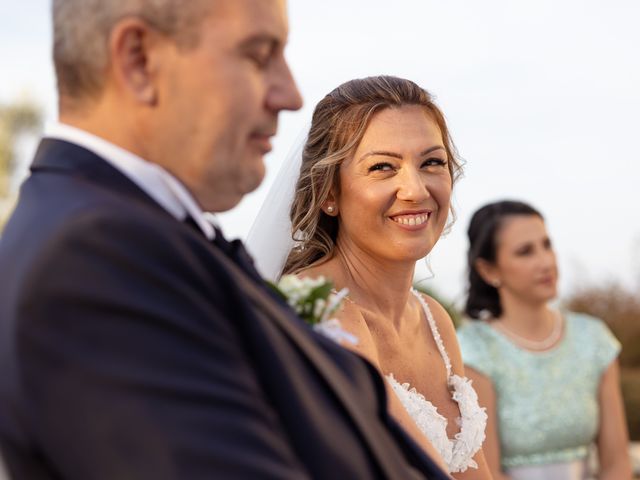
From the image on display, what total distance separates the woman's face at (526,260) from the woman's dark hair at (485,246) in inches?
1.7

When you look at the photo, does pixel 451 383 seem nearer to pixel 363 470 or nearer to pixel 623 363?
pixel 363 470

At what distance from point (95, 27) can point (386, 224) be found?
206 centimetres

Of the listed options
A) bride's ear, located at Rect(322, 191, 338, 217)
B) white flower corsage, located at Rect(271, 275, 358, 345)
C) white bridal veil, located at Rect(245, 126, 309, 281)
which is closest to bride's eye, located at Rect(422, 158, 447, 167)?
bride's ear, located at Rect(322, 191, 338, 217)

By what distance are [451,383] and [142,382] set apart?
262cm

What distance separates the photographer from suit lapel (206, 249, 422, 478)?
1829 mm

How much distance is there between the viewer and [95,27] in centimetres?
182

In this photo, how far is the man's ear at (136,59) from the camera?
181 cm

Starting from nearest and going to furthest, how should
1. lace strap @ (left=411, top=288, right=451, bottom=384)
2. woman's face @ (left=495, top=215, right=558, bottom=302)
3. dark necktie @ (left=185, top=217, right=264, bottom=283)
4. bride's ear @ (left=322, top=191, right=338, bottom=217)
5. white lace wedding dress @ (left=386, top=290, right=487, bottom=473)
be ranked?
dark necktie @ (left=185, top=217, right=264, bottom=283) → white lace wedding dress @ (left=386, top=290, right=487, bottom=473) → bride's ear @ (left=322, top=191, right=338, bottom=217) → lace strap @ (left=411, top=288, right=451, bottom=384) → woman's face @ (left=495, top=215, right=558, bottom=302)

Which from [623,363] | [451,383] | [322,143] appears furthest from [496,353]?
[623,363]

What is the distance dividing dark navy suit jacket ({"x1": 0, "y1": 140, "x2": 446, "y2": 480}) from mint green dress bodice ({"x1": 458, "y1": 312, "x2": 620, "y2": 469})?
15.9 feet

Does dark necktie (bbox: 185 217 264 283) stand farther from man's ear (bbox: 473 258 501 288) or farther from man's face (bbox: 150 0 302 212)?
man's ear (bbox: 473 258 501 288)

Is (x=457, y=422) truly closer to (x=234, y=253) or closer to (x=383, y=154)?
(x=383, y=154)

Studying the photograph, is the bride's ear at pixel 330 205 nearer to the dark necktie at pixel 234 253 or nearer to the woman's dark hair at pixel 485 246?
the dark necktie at pixel 234 253

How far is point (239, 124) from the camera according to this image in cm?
186
